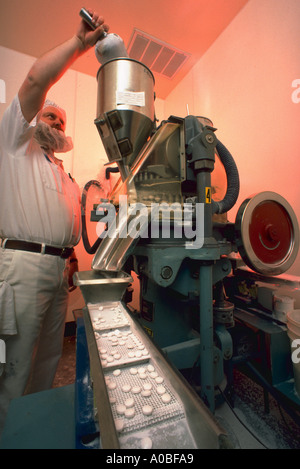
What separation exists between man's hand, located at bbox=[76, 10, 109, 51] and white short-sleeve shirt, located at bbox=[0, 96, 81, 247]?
0.48m

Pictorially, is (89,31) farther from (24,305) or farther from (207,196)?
(24,305)

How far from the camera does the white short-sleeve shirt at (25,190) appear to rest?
1.05 metres

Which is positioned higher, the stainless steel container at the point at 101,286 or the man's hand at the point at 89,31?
the man's hand at the point at 89,31

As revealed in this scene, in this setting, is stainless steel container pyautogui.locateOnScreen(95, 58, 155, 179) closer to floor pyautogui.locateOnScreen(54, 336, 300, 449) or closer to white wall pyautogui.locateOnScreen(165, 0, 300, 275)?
white wall pyautogui.locateOnScreen(165, 0, 300, 275)

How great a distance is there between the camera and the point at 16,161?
1.12m

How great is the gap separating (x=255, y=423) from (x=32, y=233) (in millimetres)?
1476

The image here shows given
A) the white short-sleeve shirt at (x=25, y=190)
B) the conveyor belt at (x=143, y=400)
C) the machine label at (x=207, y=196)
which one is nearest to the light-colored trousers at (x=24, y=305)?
the white short-sleeve shirt at (x=25, y=190)

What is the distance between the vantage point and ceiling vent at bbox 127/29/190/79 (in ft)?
6.95

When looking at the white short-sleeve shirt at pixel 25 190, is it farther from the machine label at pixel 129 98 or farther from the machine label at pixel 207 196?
the machine label at pixel 207 196

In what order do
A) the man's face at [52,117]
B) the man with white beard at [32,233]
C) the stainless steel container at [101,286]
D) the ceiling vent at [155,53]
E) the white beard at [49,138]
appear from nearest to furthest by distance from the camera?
the stainless steel container at [101,286] → the man with white beard at [32,233] → the white beard at [49,138] → the man's face at [52,117] → the ceiling vent at [155,53]

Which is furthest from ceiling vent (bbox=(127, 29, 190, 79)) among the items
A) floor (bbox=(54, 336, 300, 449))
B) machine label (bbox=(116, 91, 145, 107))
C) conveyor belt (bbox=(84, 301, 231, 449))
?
floor (bbox=(54, 336, 300, 449))

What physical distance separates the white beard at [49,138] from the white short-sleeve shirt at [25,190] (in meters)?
0.20

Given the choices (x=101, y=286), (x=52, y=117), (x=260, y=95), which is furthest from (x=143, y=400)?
(x=260, y=95)
